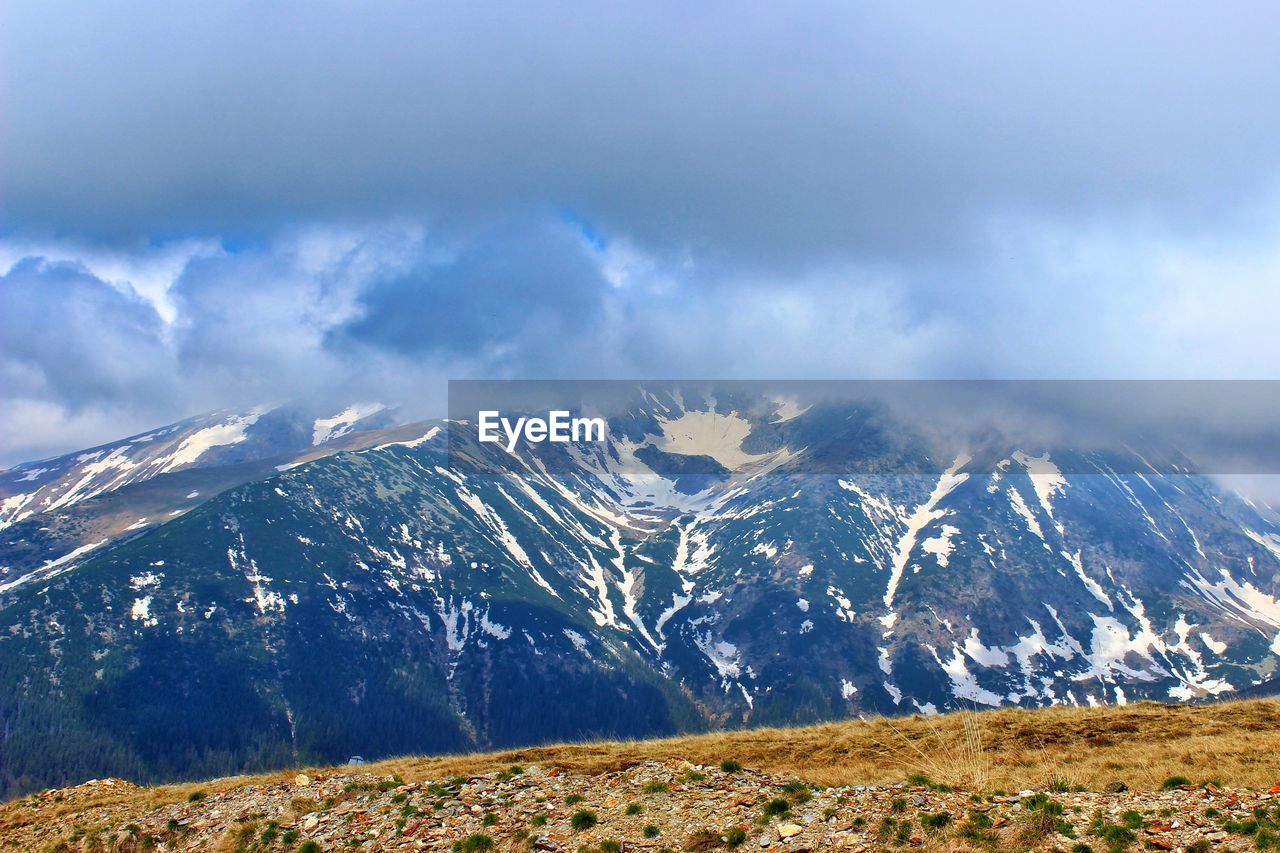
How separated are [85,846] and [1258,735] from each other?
2303 inches

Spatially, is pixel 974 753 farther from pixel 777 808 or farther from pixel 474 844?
pixel 474 844

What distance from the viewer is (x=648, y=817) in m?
35.0

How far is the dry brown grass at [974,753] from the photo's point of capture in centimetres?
3700

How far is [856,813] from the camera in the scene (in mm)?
32812

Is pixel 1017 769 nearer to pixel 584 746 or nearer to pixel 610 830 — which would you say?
pixel 610 830

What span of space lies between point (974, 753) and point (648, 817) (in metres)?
17.5

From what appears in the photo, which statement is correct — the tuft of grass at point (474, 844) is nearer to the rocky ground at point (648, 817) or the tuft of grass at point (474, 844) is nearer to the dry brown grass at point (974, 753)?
the rocky ground at point (648, 817)

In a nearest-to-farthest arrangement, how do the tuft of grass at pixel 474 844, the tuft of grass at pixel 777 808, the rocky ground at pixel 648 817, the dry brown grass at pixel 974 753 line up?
1. the rocky ground at pixel 648 817
2. the tuft of grass at pixel 777 808
3. the tuft of grass at pixel 474 844
4. the dry brown grass at pixel 974 753

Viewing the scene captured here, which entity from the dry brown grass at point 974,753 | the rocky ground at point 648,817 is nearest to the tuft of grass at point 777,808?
the rocky ground at point 648,817

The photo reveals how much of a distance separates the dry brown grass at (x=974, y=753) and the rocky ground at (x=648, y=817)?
2084 mm

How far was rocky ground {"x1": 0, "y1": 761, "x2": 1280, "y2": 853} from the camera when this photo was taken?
96.6 ft

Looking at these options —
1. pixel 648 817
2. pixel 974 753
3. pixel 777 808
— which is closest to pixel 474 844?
pixel 648 817

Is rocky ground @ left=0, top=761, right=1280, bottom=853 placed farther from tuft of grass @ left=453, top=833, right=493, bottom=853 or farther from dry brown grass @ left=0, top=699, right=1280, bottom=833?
dry brown grass @ left=0, top=699, right=1280, bottom=833

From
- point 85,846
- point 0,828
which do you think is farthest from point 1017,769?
point 0,828
